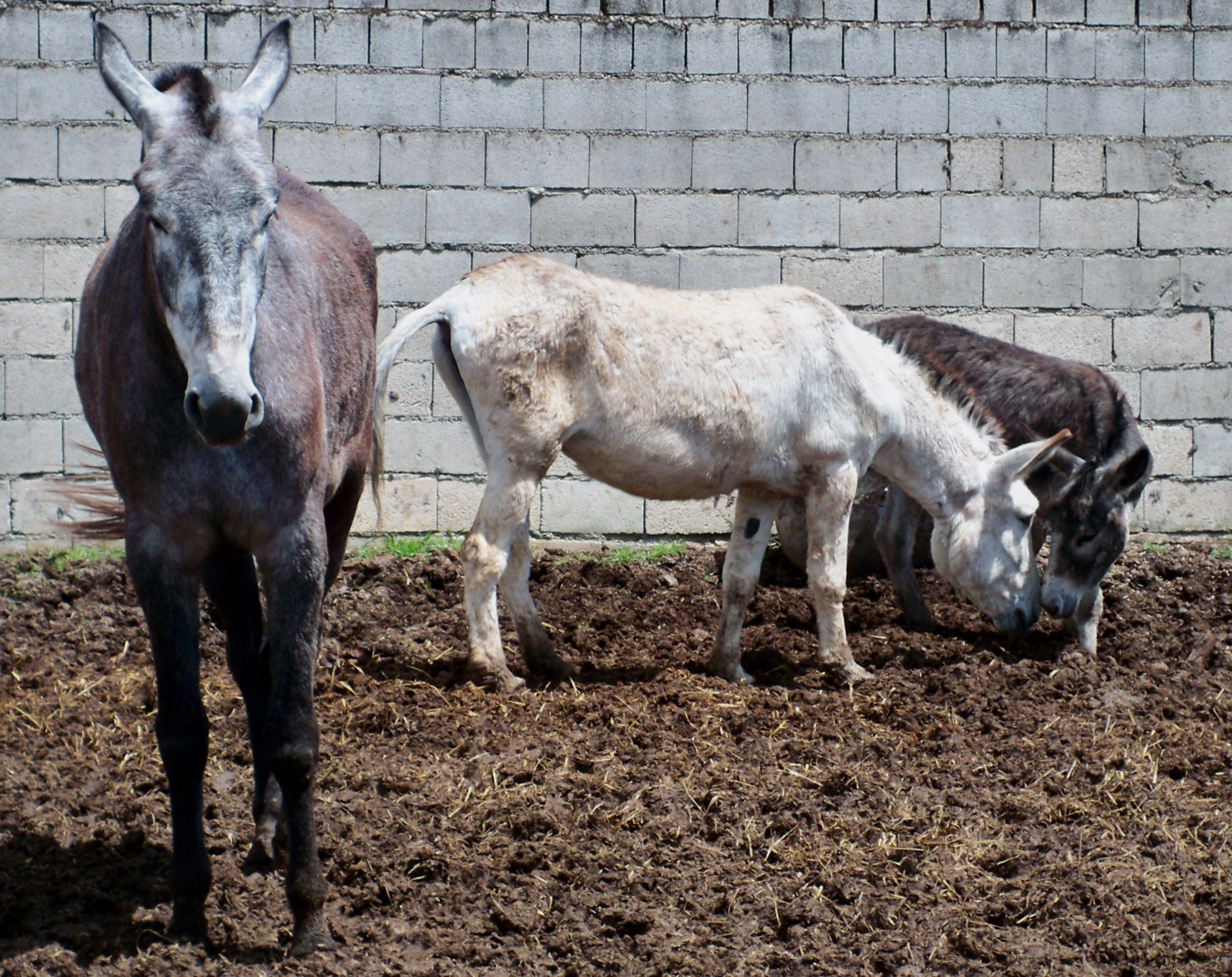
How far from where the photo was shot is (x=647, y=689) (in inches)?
226

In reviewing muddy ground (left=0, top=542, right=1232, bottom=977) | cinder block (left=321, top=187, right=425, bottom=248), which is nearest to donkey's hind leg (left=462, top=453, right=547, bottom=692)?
muddy ground (left=0, top=542, right=1232, bottom=977)

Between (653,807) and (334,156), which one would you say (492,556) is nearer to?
(653,807)

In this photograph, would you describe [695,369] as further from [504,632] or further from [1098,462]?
[1098,462]

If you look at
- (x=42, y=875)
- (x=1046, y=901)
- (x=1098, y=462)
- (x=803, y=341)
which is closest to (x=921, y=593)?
(x=1098, y=462)

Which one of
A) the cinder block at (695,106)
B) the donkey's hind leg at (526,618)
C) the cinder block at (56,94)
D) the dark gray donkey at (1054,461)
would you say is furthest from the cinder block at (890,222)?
the cinder block at (56,94)

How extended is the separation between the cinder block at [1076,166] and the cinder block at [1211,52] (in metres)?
0.76

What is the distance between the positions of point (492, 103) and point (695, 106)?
119cm

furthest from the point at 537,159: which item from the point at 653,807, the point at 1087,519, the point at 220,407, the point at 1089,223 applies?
the point at 220,407

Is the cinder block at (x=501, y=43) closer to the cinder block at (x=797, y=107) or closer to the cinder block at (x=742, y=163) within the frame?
the cinder block at (x=742, y=163)

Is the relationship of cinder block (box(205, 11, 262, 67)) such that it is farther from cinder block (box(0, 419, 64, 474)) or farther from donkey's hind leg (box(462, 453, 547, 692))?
donkey's hind leg (box(462, 453, 547, 692))

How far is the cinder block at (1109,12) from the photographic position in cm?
798

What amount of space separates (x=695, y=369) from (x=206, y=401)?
10.9ft

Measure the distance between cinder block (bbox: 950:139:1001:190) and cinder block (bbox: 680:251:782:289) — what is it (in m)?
1.21

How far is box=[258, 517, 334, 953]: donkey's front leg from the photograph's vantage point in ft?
11.5
